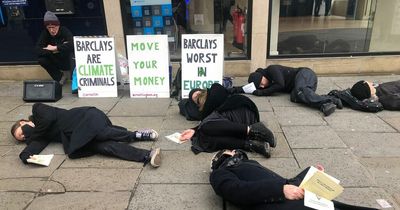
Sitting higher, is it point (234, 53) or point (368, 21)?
point (368, 21)

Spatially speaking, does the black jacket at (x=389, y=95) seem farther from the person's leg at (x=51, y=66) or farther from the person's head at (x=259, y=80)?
the person's leg at (x=51, y=66)

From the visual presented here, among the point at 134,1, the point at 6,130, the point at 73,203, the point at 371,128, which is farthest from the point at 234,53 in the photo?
the point at 73,203

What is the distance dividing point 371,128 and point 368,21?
3.63 meters

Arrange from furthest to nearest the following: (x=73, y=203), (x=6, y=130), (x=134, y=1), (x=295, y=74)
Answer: (x=134, y=1)
(x=295, y=74)
(x=6, y=130)
(x=73, y=203)

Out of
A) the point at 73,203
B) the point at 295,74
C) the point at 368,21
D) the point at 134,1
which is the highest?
the point at 134,1

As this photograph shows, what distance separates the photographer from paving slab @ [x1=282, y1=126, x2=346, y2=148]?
4.11 m

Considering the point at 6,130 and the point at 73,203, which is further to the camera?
the point at 6,130

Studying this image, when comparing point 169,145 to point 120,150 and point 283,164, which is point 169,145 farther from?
point 283,164

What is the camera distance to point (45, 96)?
6.05 meters

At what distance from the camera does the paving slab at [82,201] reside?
10.2 ft

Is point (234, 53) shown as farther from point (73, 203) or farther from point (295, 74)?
point (73, 203)

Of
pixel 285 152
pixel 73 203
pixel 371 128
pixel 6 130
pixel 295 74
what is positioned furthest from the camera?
pixel 295 74

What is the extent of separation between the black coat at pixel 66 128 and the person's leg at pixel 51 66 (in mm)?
2919

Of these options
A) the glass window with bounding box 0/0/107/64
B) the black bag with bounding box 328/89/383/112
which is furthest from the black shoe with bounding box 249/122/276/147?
the glass window with bounding box 0/0/107/64
